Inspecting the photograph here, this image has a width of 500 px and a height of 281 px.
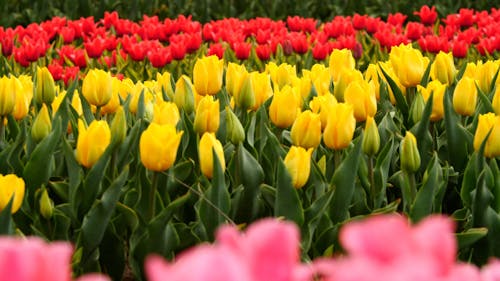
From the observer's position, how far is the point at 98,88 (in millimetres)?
2980

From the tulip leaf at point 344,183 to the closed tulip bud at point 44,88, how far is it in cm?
128

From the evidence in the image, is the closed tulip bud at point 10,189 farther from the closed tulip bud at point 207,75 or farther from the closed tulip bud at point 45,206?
the closed tulip bud at point 207,75

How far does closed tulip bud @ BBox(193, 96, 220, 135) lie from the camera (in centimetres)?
259

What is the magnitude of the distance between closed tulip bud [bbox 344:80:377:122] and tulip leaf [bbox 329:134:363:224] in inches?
18.4

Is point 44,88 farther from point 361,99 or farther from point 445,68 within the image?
point 445,68

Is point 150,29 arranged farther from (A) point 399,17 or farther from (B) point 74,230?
(B) point 74,230

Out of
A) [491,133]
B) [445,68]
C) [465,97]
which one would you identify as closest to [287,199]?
[491,133]

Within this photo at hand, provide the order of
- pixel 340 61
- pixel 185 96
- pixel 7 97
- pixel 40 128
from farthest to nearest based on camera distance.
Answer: pixel 340 61 → pixel 185 96 → pixel 7 97 → pixel 40 128

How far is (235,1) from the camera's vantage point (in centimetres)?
923

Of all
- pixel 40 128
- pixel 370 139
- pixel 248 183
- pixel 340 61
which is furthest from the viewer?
pixel 340 61

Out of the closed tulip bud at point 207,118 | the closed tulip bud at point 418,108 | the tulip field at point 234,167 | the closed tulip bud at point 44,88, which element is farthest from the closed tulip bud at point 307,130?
the closed tulip bud at point 44,88

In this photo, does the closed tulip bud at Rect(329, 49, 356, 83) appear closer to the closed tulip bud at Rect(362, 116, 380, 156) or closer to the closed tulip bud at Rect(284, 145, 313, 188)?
the closed tulip bud at Rect(362, 116, 380, 156)

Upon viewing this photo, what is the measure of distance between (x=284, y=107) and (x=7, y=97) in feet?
2.86

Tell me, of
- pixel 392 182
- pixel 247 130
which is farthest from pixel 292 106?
pixel 392 182
